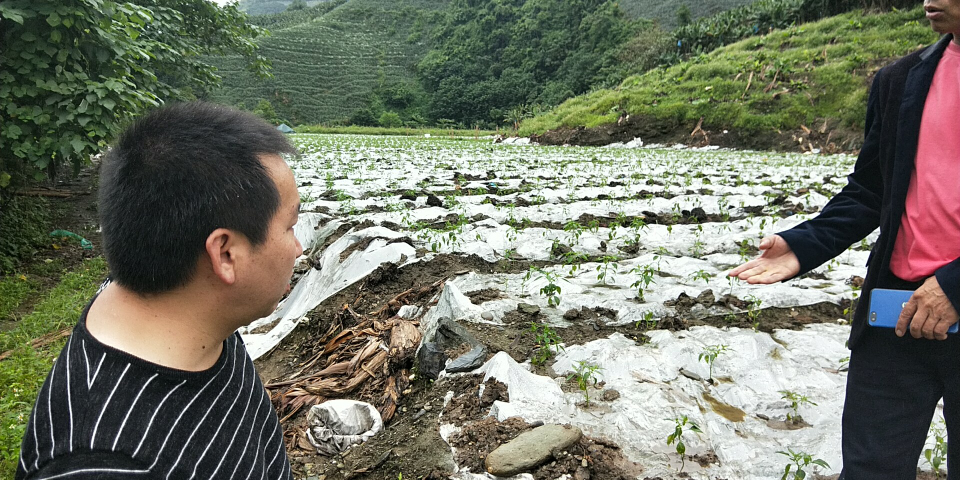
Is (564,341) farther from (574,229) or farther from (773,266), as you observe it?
(574,229)

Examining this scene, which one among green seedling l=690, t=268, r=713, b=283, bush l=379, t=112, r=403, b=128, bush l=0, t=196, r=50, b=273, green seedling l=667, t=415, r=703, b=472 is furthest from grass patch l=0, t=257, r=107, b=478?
bush l=379, t=112, r=403, b=128

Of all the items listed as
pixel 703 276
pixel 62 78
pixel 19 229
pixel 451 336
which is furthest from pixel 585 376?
pixel 19 229

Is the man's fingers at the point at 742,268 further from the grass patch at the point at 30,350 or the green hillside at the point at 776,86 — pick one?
the green hillside at the point at 776,86

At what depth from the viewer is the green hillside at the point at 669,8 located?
49.1 m

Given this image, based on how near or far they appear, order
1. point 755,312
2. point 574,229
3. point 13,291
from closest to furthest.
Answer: point 755,312 → point 574,229 → point 13,291

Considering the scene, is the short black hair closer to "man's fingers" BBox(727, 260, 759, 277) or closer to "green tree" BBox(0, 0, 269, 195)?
"man's fingers" BBox(727, 260, 759, 277)

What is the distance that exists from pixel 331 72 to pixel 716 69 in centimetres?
5217

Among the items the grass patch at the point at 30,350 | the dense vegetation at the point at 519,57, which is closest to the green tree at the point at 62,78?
the grass patch at the point at 30,350

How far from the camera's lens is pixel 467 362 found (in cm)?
270

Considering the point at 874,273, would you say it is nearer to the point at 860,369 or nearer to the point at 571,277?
the point at 860,369

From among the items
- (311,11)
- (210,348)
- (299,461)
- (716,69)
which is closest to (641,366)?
(299,461)

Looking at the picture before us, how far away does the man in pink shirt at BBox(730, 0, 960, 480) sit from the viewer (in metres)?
1.48

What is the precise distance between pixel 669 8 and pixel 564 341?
58639 millimetres

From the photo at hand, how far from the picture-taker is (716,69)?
75.0 ft
